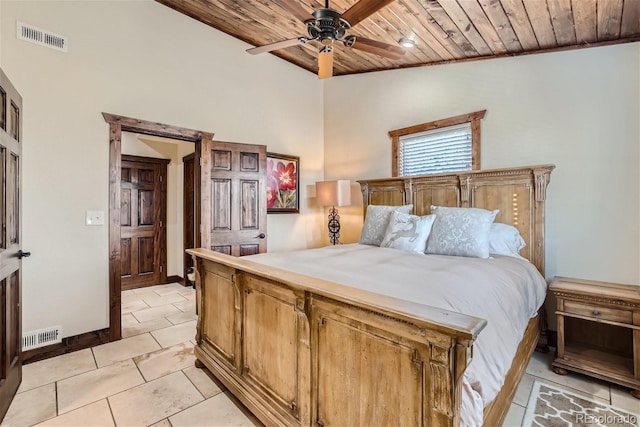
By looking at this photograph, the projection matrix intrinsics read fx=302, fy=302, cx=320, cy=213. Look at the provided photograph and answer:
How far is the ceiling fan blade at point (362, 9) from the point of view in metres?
1.85

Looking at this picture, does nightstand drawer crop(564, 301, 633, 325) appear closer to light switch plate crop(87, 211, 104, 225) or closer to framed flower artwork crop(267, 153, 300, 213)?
framed flower artwork crop(267, 153, 300, 213)

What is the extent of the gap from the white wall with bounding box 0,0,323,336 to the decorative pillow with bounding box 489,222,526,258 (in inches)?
128

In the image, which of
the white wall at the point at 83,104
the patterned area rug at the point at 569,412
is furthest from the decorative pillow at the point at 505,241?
the white wall at the point at 83,104

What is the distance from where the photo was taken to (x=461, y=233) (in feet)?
8.58

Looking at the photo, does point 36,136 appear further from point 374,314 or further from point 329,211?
point 329,211

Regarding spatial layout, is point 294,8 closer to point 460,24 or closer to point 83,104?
point 460,24

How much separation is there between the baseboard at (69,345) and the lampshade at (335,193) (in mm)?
2828

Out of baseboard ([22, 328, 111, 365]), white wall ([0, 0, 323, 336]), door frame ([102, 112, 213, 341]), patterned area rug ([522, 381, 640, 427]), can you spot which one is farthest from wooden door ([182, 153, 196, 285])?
patterned area rug ([522, 381, 640, 427])

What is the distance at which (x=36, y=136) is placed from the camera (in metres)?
2.57

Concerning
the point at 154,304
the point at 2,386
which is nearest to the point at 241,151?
the point at 154,304

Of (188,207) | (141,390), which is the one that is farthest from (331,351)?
(188,207)

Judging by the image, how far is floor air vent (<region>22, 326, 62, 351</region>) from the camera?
251cm

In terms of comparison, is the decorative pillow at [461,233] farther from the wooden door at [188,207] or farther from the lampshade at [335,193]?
the wooden door at [188,207]

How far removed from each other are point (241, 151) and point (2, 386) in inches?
116
